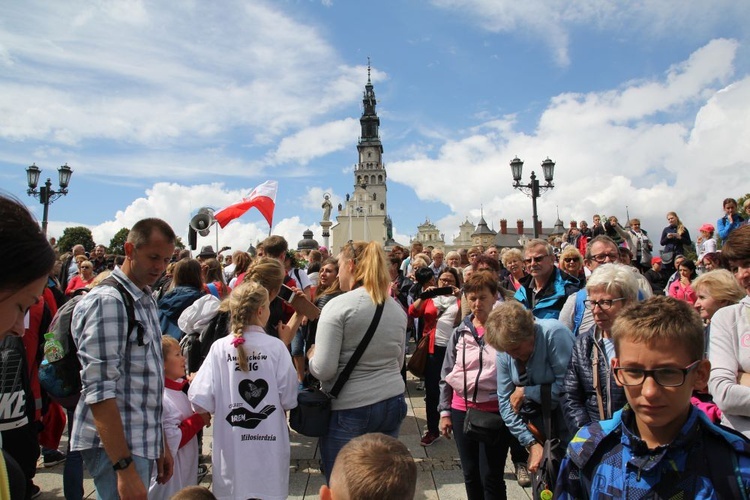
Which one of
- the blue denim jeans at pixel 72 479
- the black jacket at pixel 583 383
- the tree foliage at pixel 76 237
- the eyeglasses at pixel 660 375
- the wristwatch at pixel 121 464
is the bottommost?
the blue denim jeans at pixel 72 479

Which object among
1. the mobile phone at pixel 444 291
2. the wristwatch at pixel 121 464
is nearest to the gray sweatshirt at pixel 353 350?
the wristwatch at pixel 121 464

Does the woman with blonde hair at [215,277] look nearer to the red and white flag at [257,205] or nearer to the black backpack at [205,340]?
the black backpack at [205,340]

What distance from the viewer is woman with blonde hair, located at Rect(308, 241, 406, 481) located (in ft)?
9.87

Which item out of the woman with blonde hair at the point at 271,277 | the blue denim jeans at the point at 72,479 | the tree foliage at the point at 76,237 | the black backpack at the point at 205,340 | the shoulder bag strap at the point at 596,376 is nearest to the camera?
the shoulder bag strap at the point at 596,376

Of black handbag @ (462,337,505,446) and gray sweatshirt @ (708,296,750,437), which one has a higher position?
gray sweatshirt @ (708,296,750,437)

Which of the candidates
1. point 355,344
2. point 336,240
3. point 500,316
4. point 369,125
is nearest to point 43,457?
point 355,344

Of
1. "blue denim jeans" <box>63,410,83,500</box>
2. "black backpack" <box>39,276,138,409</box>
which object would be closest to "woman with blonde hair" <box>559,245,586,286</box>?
"black backpack" <box>39,276,138,409</box>

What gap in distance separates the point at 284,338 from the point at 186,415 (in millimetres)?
1071

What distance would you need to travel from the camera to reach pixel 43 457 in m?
4.77

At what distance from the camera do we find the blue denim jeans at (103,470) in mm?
2420

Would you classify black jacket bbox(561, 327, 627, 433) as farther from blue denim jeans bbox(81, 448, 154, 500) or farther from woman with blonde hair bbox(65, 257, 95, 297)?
woman with blonde hair bbox(65, 257, 95, 297)

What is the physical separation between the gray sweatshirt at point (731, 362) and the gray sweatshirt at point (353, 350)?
5.75 ft

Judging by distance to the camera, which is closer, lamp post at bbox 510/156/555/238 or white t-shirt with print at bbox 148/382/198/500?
white t-shirt with print at bbox 148/382/198/500

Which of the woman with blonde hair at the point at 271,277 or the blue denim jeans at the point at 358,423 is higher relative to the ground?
the woman with blonde hair at the point at 271,277
